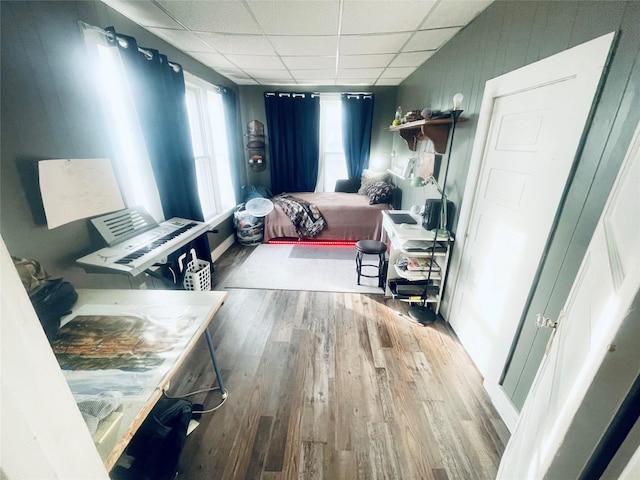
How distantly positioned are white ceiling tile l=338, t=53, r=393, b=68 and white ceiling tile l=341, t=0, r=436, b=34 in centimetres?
72

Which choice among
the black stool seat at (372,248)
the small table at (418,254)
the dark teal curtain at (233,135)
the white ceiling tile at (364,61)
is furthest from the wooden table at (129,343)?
the dark teal curtain at (233,135)

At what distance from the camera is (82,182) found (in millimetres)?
1548

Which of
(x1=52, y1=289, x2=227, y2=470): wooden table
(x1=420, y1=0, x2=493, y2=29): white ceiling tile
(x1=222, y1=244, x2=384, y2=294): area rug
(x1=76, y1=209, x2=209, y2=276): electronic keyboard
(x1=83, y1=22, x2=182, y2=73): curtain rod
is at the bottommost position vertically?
(x1=222, y1=244, x2=384, y2=294): area rug

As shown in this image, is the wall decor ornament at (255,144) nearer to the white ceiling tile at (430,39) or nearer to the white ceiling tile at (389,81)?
the white ceiling tile at (389,81)

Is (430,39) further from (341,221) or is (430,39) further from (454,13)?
(341,221)

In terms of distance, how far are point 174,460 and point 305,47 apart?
3.19 meters

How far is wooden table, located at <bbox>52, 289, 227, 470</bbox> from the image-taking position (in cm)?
79

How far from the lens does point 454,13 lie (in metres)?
1.73

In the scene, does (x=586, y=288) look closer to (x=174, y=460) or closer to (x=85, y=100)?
(x=174, y=460)

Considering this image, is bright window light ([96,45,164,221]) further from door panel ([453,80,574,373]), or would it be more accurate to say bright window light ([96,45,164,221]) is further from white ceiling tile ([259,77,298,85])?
door panel ([453,80,574,373])

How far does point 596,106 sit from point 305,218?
3.18 metres

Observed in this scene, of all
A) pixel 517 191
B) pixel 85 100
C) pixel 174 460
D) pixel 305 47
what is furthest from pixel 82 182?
pixel 517 191

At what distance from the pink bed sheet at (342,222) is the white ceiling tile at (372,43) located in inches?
76.4

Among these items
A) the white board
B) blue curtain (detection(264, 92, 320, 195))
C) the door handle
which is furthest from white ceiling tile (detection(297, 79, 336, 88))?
the door handle
